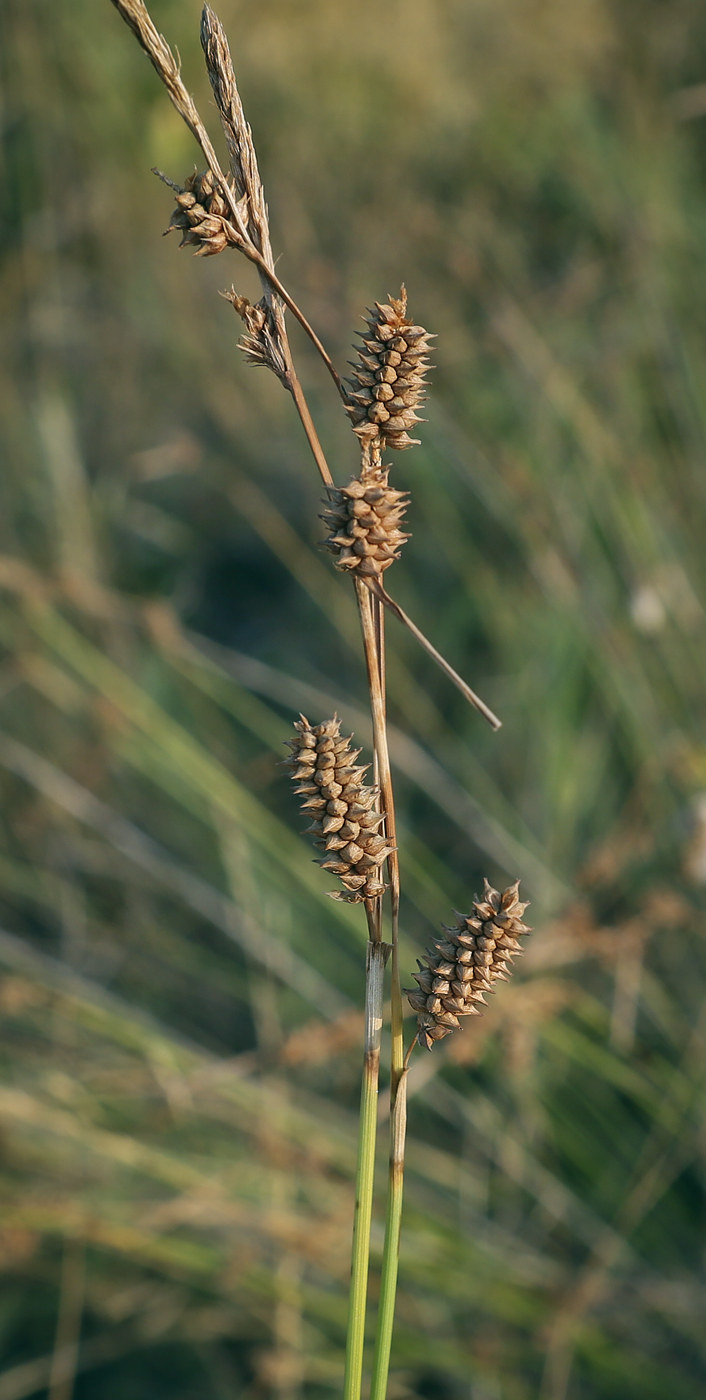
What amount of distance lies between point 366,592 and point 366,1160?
0.63 ft

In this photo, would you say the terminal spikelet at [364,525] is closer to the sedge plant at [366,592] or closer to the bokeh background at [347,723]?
the sedge plant at [366,592]

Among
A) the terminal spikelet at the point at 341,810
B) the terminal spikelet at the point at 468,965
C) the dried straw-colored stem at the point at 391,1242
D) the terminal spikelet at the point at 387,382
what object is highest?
the terminal spikelet at the point at 387,382

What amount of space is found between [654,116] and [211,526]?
1.23 metres

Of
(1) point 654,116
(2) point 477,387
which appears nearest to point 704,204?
(1) point 654,116

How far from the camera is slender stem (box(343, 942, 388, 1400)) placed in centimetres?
31

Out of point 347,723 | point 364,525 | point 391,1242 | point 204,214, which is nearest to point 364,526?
point 364,525

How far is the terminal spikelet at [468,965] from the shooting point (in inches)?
12.3

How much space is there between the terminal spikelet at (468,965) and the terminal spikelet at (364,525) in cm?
12

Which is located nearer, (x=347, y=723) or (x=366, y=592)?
(x=366, y=592)

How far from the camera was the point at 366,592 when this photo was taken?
12.2 inches

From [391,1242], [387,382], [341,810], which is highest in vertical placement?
[387,382]

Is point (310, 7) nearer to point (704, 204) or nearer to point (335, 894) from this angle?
point (704, 204)

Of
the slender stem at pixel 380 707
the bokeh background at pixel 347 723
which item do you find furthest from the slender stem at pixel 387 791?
the bokeh background at pixel 347 723

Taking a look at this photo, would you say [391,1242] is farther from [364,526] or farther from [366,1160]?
[364,526]
